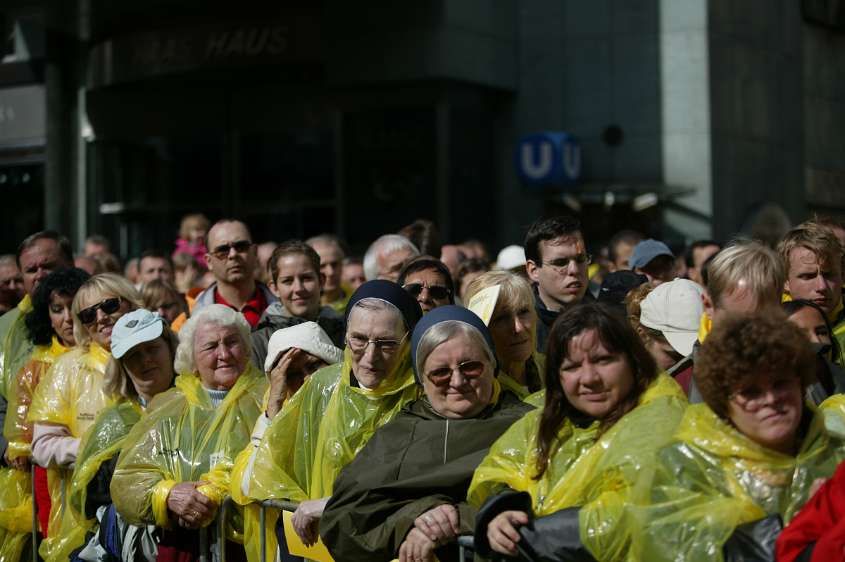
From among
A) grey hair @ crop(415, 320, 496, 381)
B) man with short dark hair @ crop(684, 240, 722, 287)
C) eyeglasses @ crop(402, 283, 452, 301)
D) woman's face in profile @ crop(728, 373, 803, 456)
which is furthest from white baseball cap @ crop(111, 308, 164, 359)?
man with short dark hair @ crop(684, 240, 722, 287)

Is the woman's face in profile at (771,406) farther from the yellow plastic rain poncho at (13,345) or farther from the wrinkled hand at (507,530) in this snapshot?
the yellow plastic rain poncho at (13,345)

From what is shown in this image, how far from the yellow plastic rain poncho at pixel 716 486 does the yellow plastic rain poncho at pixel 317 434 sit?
160 cm

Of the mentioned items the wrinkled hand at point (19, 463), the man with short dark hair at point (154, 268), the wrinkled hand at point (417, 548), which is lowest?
the wrinkled hand at point (19, 463)

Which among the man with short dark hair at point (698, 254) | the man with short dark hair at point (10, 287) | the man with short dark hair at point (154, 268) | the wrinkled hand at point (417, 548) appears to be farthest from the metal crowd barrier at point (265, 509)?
the man with short dark hair at point (154, 268)

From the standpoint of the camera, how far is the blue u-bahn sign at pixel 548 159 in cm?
1850

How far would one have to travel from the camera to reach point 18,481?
8.02 m

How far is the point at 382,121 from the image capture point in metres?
19.0

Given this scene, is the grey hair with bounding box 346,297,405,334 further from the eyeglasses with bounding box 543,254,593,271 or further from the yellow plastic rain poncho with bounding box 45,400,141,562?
the yellow plastic rain poncho with bounding box 45,400,141,562

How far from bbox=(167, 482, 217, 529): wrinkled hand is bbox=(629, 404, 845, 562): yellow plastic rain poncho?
2.47 metres

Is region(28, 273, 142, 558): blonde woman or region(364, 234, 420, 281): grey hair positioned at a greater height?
region(364, 234, 420, 281): grey hair

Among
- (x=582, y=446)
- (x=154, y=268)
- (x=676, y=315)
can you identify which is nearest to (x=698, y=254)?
(x=154, y=268)

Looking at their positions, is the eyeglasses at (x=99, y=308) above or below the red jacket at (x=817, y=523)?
above

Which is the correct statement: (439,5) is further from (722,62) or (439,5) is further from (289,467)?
(289,467)

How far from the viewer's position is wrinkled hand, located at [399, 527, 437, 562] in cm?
486
